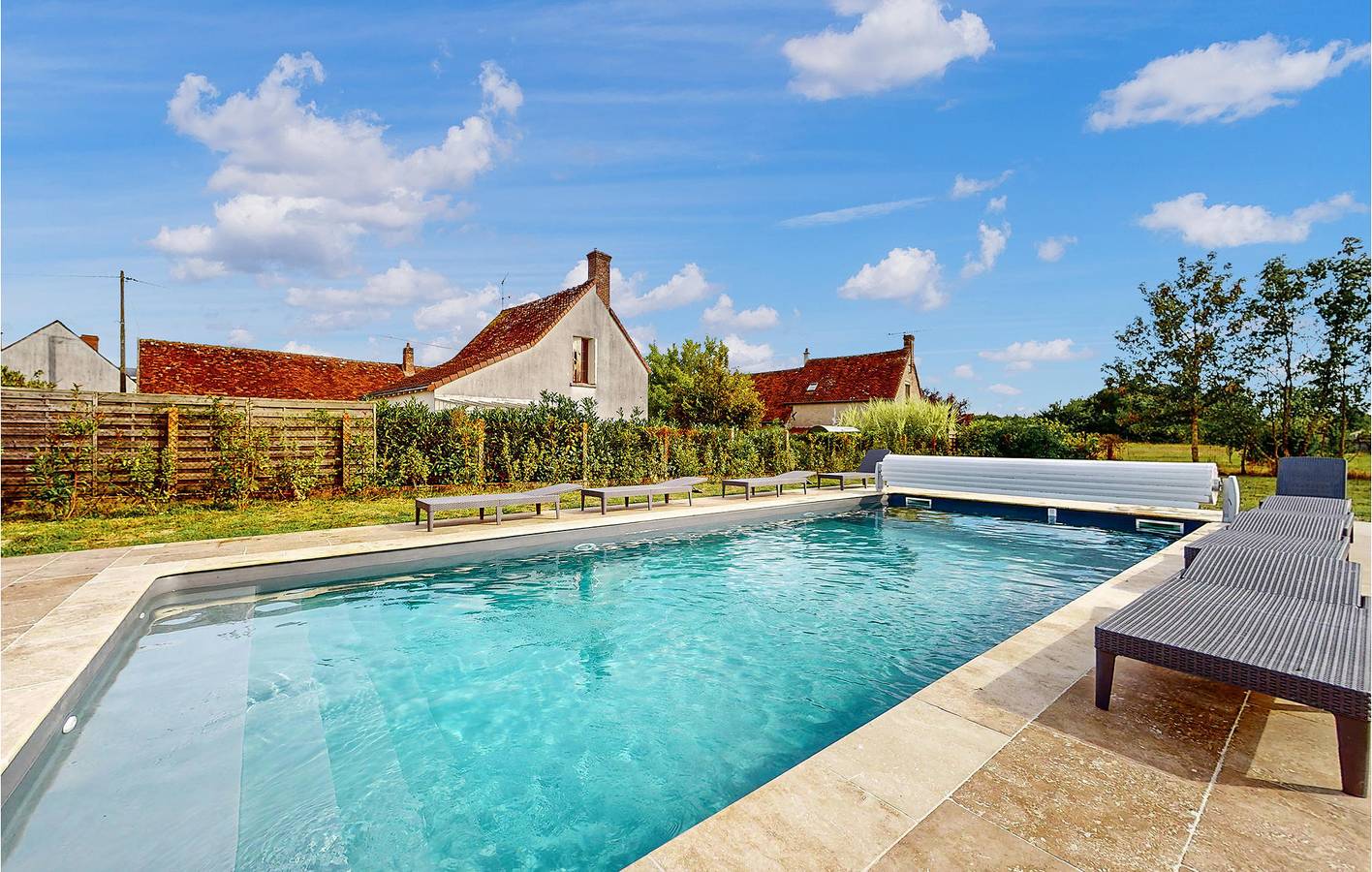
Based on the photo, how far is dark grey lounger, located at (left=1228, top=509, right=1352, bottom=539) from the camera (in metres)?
5.16

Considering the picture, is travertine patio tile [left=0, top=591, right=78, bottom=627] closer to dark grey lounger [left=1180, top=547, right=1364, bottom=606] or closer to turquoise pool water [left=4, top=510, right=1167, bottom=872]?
turquoise pool water [left=4, top=510, right=1167, bottom=872]

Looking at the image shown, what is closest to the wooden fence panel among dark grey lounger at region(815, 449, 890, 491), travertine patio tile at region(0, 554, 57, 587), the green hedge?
the green hedge

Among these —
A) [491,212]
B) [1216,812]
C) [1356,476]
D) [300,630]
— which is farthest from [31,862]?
[1356,476]

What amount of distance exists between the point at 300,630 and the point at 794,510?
26.3 feet

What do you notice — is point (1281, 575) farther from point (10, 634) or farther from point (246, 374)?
point (246, 374)

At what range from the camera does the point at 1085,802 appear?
2.11 meters

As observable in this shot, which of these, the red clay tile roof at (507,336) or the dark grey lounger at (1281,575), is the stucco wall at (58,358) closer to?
the red clay tile roof at (507,336)

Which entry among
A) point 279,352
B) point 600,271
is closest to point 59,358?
point 279,352

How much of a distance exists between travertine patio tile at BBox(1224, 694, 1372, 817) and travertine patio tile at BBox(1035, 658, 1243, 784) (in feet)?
0.22

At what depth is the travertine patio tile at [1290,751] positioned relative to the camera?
7.34 feet

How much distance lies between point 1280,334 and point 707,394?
18962 mm

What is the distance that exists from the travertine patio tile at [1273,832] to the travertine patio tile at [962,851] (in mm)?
476

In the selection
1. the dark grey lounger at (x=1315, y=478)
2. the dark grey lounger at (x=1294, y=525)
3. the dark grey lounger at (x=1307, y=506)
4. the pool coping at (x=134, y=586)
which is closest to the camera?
the pool coping at (x=134, y=586)

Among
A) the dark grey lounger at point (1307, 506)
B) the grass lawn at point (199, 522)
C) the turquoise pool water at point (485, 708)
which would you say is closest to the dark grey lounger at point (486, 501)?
the grass lawn at point (199, 522)
